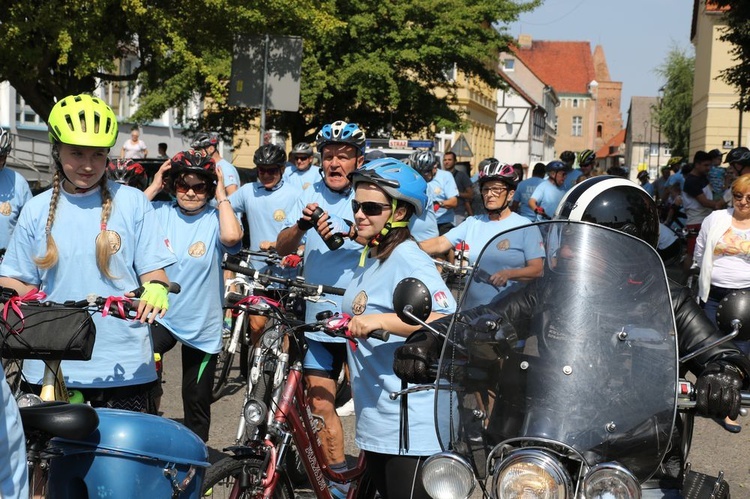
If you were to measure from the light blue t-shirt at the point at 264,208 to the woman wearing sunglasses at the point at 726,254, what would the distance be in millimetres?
3224

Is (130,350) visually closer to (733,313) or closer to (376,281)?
(376,281)

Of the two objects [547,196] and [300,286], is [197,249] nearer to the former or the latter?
[300,286]

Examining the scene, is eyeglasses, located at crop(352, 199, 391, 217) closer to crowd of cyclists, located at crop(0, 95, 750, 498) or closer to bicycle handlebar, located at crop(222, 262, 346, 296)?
crowd of cyclists, located at crop(0, 95, 750, 498)

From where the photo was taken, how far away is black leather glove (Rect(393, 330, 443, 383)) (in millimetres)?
3508

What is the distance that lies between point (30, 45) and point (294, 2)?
13.2ft

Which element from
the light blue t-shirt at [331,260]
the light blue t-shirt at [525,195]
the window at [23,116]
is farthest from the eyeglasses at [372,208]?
the window at [23,116]

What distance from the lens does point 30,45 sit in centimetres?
1659

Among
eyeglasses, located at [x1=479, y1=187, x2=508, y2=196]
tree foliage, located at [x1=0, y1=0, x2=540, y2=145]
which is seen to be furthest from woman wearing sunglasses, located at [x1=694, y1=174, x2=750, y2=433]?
tree foliage, located at [x1=0, y1=0, x2=540, y2=145]

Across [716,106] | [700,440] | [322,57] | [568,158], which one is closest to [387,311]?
[700,440]

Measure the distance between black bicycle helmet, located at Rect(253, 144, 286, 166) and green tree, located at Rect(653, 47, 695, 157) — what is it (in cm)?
6730

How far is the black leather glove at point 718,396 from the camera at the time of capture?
122 inches

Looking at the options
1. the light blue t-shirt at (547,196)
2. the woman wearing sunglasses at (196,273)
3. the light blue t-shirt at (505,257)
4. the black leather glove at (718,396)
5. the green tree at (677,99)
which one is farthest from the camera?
the green tree at (677,99)

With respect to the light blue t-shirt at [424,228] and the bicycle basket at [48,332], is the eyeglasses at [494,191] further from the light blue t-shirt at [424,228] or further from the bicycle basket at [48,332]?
the bicycle basket at [48,332]

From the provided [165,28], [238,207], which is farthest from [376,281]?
[165,28]
